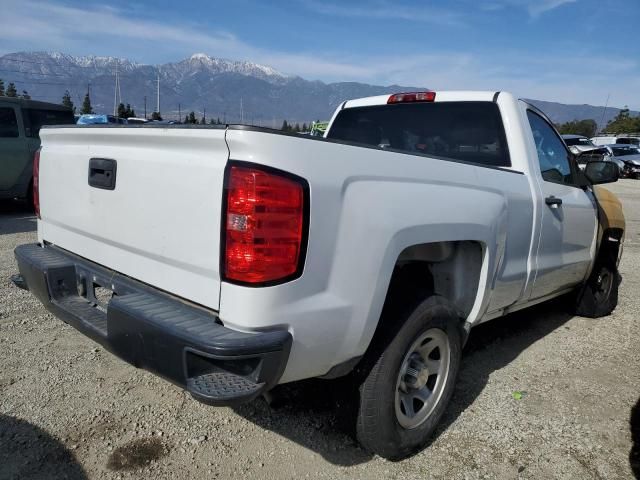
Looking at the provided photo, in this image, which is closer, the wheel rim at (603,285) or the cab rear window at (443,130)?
the cab rear window at (443,130)

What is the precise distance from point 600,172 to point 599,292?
1422mm

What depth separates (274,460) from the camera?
244cm

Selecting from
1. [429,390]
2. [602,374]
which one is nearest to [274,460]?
[429,390]

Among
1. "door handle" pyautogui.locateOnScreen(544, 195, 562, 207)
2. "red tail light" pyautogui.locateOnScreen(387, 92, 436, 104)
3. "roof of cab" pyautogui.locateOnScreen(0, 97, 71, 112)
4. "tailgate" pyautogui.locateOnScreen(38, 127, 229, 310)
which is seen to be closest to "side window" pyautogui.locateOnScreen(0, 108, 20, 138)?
"roof of cab" pyautogui.locateOnScreen(0, 97, 71, 112)

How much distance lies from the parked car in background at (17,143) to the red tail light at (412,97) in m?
6.97

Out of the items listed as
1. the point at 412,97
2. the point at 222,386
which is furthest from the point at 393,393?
the point at 412,97

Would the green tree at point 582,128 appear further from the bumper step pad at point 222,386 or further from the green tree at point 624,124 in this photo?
the bumper step pad at point 222,386

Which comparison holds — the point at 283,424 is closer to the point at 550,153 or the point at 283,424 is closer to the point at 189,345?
the point at 189,345

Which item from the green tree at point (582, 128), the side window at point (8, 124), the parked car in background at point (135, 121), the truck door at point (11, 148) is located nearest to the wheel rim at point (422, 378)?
the parked car in background at point (135, 121)

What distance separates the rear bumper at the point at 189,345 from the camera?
171 cm

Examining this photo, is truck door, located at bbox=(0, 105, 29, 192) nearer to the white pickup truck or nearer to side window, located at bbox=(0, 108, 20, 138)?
side window, located at bbox=(0, 108, 20, 138)

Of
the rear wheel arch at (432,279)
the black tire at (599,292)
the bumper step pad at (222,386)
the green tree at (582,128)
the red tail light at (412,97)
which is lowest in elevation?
the black tire at (599,292)

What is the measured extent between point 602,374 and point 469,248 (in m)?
1.75

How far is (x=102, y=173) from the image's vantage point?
2.34 m
